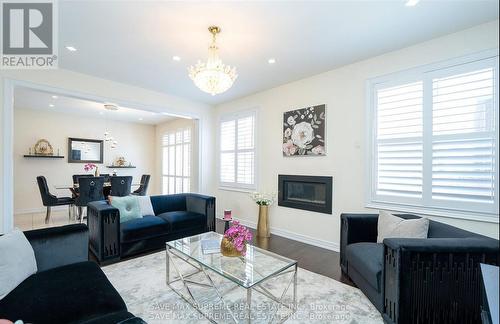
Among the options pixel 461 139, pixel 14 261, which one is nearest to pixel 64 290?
pixel 14 261

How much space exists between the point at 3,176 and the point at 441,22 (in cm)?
516

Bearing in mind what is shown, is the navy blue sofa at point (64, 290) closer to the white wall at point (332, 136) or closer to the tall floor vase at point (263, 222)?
the tall floor vase at point (263, 222)

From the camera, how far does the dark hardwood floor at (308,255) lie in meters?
2.58

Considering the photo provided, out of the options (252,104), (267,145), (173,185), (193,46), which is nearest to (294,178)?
(267,145)

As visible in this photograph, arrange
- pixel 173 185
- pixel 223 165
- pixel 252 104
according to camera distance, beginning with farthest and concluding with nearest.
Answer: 1. pixel 173 185
2. pixel 223 165
3. pixel 252 104

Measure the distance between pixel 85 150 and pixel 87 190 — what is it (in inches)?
108

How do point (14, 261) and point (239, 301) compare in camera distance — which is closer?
point (14, 261)

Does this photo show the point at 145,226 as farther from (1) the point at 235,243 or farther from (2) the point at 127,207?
(1) the point at 235,243

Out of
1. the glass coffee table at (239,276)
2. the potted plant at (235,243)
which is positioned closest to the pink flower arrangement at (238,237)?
the potted plant at (235,243)

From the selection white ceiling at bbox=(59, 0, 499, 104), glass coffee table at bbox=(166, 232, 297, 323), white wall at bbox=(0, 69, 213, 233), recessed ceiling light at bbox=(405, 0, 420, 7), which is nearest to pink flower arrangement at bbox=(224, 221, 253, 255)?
glass coffee table at bbox=(166, 232, 297, 323)

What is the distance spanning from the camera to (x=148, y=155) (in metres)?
7.80

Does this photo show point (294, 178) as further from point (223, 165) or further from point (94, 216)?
point (94, 216)

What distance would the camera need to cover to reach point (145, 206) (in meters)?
3.42

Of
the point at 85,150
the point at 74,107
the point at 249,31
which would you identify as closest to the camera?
the point at 249,31
